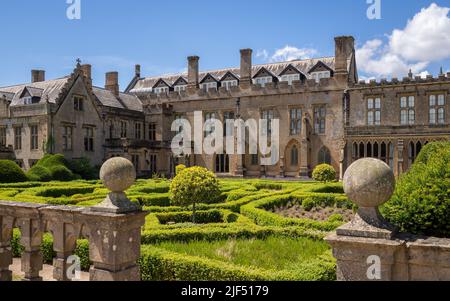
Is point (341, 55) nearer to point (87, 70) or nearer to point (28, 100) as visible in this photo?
point (87, 70)

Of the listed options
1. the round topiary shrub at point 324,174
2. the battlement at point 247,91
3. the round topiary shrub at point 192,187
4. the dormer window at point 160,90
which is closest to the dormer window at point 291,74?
the battlement at point 247,91

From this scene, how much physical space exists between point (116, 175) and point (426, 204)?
13.5 ft

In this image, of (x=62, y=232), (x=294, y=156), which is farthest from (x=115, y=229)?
(x=294, y=156)

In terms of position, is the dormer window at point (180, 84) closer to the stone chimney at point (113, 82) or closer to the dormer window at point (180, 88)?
the dormer window at point (180, 88)

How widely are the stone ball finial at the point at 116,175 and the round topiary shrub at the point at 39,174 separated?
22.1 meters

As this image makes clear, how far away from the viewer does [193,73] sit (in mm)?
40438

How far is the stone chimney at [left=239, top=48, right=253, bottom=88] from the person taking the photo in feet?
123

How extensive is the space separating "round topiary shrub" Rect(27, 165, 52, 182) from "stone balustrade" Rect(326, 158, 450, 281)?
974 inches

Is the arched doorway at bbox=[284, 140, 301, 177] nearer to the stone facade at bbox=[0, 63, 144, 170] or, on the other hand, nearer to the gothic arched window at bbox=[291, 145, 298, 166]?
the gothic arched window at bbox=[291, 145, 298, 166]

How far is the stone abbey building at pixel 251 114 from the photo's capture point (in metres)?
30.8

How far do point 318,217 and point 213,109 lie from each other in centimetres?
2447

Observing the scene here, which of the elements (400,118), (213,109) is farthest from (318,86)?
(213,109)

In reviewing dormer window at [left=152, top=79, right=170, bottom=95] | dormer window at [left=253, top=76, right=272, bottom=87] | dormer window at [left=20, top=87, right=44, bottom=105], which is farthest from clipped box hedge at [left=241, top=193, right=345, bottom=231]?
dormer window at [left=152, top=79, right=170, bottom=95]
